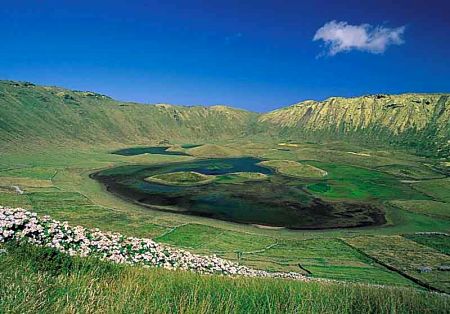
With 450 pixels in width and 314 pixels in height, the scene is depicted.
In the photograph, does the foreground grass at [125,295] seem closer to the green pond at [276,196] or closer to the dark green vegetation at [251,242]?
the dark green vegetation at [251,242]

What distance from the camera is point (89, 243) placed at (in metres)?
17.4

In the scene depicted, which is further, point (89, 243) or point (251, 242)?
point (251, 242)

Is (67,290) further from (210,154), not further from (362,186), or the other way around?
(210,154)

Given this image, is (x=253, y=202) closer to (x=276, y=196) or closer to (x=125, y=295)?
(x=276, y=196)

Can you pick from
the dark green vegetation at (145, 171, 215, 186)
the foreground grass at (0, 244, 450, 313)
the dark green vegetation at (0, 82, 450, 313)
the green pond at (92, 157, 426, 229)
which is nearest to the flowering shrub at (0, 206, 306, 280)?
the foreground grass at (0, 244, 450, 313)

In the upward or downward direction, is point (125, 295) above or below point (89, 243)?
above

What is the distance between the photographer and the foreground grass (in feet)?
18.5

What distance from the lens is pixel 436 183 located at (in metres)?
105

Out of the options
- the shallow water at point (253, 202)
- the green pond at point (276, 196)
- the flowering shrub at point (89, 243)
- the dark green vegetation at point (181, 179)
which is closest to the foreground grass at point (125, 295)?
the flowering shrub at point (89, 243)

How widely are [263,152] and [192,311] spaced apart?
174443 millimetres

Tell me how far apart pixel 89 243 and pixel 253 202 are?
59938 millimetres

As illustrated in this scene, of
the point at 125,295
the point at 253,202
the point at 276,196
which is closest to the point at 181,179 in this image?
the point at 276,196

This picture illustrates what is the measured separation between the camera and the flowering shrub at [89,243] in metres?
14.6

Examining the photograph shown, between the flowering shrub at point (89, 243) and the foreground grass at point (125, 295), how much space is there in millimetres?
4647
